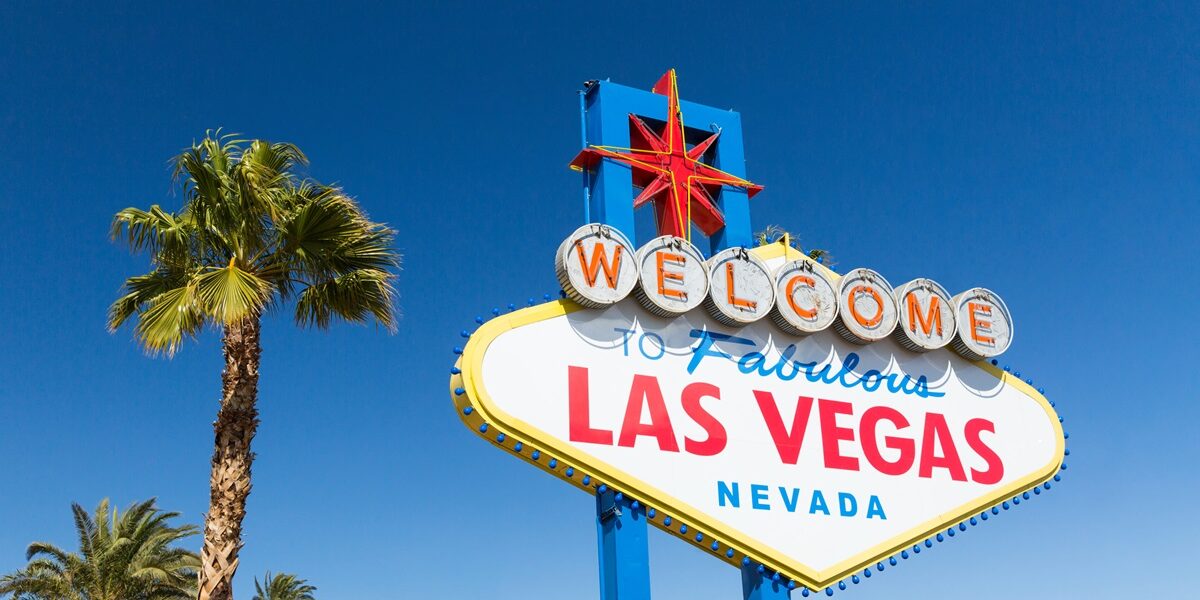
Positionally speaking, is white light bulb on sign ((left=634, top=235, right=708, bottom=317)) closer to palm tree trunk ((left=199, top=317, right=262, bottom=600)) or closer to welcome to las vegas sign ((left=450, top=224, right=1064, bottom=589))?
welcome to las vegas sign ((left=450, top=224, right=1064, bottom=589))

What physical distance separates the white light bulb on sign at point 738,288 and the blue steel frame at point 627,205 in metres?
1.21

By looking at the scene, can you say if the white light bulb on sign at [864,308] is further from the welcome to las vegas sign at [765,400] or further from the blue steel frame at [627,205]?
the blue steel frame at [627,205]

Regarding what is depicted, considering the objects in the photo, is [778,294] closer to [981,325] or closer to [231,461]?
[981,325]

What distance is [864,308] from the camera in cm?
1419

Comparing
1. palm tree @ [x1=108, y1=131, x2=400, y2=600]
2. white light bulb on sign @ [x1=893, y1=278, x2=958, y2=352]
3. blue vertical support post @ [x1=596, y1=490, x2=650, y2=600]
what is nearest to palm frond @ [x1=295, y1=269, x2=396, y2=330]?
palm tree @ [x1=108, y1=131, x2=400, y2=600]

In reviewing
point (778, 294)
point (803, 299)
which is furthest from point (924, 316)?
point (778, 294)

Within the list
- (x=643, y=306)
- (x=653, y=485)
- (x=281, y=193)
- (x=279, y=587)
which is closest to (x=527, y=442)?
(x=653, y=485)

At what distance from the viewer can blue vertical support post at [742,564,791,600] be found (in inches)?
494

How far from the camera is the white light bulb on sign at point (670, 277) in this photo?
12.7 m

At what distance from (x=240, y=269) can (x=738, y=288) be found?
5955 mm

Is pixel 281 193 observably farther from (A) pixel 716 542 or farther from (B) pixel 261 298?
(A) pixel 716 542

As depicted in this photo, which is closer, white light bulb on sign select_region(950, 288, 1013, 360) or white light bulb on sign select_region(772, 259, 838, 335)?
white light bulb on sign select_region(772, 259, 838, 335)

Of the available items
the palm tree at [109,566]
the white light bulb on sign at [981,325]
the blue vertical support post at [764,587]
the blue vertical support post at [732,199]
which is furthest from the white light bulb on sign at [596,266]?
the palm tree at [109,566]

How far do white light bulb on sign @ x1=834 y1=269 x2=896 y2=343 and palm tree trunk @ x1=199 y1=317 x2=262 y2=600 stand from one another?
7409 mm
